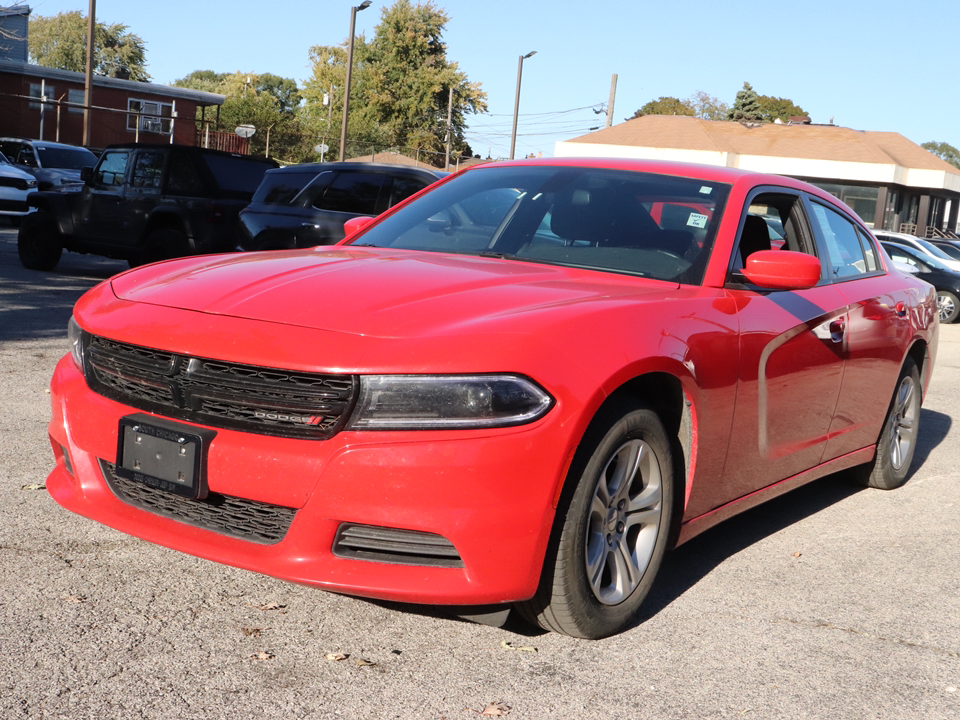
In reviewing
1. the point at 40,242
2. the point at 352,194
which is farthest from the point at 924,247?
the point at 40,242

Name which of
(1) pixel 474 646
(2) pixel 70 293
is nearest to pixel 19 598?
(1) pixel 474 646

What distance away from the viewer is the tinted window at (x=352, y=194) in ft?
36.4

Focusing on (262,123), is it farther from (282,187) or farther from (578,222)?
(578,222)

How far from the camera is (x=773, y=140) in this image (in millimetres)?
49031

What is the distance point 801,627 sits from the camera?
3.65 meters

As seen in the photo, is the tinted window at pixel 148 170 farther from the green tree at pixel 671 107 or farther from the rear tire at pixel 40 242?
the green tree at pixel 671 107

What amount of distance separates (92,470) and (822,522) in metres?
3.42

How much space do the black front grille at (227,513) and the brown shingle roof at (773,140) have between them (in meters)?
46.3

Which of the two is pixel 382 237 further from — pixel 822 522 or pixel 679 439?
pixel 822 522

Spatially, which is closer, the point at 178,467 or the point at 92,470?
the point at 178,467

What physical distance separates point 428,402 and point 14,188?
20.1m

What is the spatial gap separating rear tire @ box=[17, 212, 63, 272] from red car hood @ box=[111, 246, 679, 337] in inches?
421

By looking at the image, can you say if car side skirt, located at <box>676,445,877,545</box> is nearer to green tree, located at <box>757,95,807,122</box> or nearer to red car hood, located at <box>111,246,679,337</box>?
red car hood, located at <box>111,246,679,337</box>

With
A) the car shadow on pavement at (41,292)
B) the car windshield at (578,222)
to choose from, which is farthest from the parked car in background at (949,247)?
the car windshield at (578,222)
